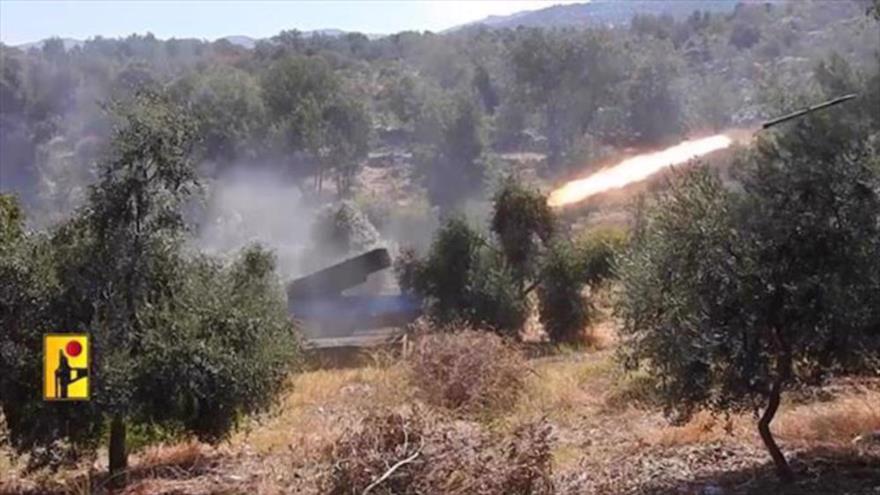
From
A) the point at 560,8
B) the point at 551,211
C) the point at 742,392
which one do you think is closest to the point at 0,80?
the point at 551,211

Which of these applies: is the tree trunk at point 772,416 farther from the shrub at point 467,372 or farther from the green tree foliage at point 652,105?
the green tree foliage at point 652,105

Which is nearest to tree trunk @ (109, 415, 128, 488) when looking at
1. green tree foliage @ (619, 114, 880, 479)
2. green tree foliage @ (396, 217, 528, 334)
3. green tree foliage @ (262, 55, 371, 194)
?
green tree foliage @ (619, 114, 880, 479)

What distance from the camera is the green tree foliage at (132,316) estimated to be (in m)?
11.5

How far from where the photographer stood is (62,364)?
11.8m

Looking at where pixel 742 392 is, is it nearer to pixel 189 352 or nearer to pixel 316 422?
pixel 189 352

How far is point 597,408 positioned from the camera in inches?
619

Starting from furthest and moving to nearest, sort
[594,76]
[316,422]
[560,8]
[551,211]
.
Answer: [560,8]
[594,76]
[551,211]
[316,422]

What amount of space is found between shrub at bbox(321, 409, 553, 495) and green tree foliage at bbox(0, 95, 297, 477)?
210 cm

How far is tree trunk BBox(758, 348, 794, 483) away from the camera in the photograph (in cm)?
1003

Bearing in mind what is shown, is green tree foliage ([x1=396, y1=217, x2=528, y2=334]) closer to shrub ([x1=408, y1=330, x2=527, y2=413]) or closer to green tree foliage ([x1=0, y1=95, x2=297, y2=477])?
shrub ([x1=408, y1=330, x2=527, y2=413])

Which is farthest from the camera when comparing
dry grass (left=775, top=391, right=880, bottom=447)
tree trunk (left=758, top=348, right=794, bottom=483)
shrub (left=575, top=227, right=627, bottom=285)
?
shrub (left=575, top=227, right=627, bottom=285)

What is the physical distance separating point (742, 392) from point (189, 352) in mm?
5760

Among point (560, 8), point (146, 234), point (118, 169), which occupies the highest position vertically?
point (560, 8)

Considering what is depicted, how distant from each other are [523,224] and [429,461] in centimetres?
1672
